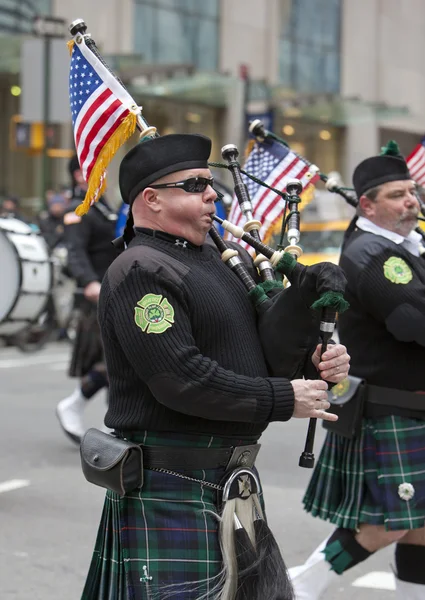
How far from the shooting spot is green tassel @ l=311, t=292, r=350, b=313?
3023 mm

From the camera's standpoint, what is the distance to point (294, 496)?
6.79m

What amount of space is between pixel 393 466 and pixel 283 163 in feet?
4.27

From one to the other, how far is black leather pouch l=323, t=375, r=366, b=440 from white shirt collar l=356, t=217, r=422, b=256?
1.79 ft

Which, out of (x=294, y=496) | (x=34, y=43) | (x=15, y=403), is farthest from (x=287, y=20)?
(x=294, y=496)

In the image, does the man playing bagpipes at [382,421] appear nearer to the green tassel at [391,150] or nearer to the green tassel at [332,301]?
the green tassel at [391,150]

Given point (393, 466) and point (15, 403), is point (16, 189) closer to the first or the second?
point (15, 403)

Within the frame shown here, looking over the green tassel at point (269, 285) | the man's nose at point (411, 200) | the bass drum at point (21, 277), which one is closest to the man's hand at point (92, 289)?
the bass drum at point (21, 277)

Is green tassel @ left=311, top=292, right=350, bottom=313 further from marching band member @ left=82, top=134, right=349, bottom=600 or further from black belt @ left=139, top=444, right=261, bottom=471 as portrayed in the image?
black belt @ left=139, top=444, right=261, bottom=471

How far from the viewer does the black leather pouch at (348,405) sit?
4.39 metres

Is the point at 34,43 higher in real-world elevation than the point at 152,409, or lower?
higher

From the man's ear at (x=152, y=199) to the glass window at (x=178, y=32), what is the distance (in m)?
25.3

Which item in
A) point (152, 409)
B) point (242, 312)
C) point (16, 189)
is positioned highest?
point (242, 312)

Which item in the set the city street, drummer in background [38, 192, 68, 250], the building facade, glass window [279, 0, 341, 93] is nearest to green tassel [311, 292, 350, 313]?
the city street

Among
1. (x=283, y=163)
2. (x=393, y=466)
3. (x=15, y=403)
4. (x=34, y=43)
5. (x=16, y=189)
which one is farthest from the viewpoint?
(x=16, y=189)
